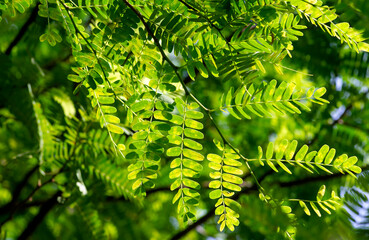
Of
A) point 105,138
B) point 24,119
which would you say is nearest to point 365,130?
point 105,138

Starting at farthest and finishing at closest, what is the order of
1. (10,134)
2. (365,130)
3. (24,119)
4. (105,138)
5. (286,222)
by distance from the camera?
(10,134), (365,130), (24,119), (105,138), (286,222)

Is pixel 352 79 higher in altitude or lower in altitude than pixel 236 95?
lower

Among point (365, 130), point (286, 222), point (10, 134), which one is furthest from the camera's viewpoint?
point (10, 134)

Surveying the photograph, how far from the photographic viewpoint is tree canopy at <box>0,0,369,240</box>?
1.72ft

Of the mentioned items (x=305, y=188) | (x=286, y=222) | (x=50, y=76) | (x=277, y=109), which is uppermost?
(x=277, y=109)

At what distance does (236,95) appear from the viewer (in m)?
0.54

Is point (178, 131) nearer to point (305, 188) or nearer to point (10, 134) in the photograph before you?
point (305, 188)

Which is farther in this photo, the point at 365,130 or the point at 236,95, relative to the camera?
the point at 365,130

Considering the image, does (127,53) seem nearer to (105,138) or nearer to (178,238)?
(105,138)

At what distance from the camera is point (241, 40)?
1.69 ft

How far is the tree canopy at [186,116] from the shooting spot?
1.72 feet

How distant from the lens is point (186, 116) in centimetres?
55

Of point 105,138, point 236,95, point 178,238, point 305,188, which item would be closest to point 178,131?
point 236,95

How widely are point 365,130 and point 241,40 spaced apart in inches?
35.1
